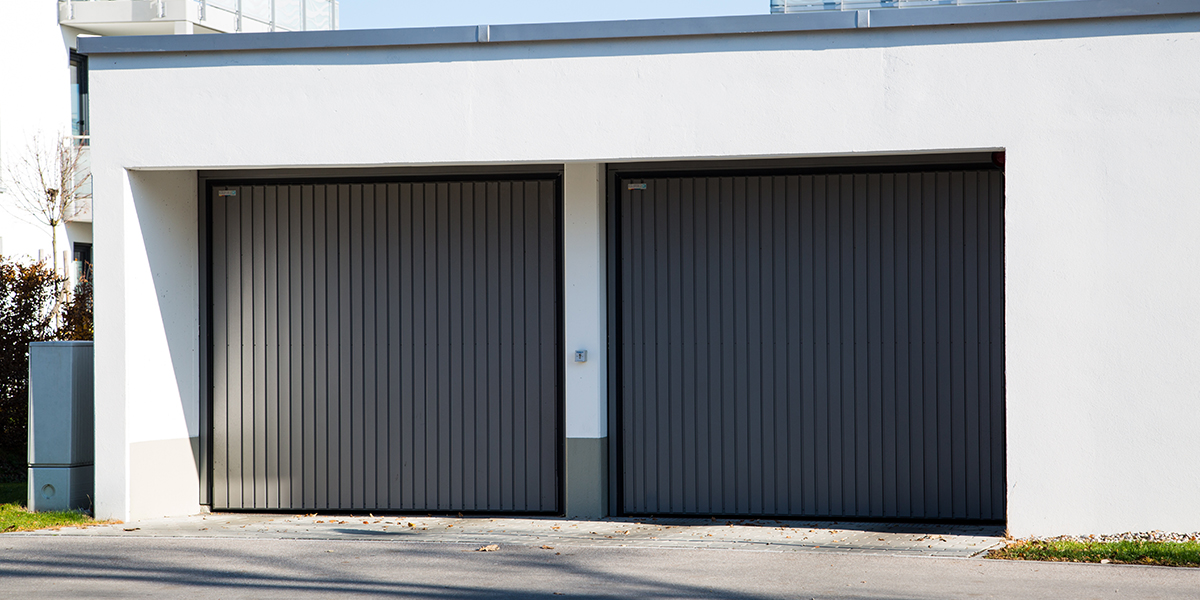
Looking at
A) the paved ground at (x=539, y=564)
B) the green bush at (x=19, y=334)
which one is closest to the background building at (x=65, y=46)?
the green bush at (x=19, y=334)

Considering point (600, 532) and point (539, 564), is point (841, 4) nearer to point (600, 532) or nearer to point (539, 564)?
point (600, 532)

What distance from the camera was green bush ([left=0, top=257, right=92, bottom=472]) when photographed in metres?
13.7

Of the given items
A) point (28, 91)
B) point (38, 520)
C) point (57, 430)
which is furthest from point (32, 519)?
point (28, 91)

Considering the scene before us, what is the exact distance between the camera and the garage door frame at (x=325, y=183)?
1067cm

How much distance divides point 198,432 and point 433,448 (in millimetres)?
2253

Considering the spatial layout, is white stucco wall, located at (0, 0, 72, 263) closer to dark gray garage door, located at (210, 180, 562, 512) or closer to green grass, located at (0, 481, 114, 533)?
green grass, located at (0, 481, 114, 533)

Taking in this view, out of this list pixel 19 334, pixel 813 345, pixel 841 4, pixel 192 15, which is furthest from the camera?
pixel 192 15

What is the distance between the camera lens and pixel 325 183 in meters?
11.1

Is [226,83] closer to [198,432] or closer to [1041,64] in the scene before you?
[198,432]

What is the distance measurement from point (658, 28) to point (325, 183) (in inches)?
141

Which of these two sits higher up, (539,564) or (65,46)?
(65,46)

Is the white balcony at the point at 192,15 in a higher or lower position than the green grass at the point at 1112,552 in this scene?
higher

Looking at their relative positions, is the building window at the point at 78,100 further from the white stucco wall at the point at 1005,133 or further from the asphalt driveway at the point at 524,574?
the asphalt driveway at the point at 524,574

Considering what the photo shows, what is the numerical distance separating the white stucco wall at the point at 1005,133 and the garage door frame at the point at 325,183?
0.88 metres
